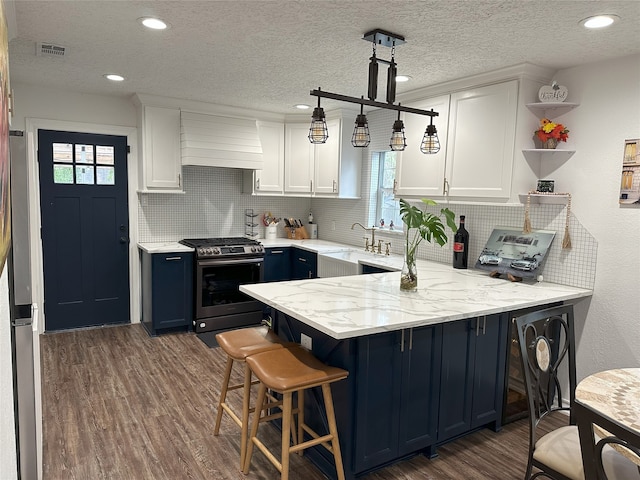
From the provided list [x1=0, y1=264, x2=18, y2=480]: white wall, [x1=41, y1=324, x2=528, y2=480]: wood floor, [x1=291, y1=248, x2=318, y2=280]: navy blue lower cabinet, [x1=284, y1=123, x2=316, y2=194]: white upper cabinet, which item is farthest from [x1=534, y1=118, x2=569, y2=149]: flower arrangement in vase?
[x1=0, y1=264, x2=18, y2=480]: white wall

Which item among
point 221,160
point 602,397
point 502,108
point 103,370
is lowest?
point 103,370

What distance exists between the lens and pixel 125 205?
4.73 m

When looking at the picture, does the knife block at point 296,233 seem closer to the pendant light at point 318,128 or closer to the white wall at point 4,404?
the pendant light at point 318,128

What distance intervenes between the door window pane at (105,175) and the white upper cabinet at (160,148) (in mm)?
317

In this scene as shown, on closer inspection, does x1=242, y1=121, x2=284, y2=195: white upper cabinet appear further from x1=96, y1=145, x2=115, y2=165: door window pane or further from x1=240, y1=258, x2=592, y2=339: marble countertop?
x1=240, y1=258, x2=592, y2=339: marble countertop

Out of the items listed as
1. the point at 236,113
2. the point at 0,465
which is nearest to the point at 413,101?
the point at 236,113

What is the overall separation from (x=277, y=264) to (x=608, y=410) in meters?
3.90

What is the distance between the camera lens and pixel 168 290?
14.8ft

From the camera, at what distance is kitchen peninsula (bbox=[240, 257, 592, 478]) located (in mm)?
2248

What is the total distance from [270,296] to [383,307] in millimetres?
640

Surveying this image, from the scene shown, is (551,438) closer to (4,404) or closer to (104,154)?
(4,404)

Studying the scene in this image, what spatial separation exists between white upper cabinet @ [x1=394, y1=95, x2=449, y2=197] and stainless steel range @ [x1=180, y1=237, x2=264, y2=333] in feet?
5.84

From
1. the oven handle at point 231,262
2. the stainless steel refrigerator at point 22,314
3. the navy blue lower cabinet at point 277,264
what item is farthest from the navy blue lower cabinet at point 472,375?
the navy blue lower cabinet at point 277,264

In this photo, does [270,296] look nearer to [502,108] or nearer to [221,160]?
[502,108]
